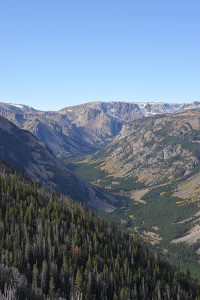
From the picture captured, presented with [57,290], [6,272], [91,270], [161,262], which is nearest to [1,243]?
[6,272]

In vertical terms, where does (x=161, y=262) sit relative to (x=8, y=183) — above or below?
below

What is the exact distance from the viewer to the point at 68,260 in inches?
4599

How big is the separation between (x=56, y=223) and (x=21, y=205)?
79.4 ft

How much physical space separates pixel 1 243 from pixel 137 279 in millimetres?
61101

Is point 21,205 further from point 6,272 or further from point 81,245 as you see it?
point 6,272

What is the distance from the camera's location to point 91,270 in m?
115

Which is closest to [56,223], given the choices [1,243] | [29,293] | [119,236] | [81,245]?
[81,245]

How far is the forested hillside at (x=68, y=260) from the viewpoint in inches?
3809

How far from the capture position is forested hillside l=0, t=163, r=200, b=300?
317ft

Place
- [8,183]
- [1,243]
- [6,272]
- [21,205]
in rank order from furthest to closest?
[8,183] < [21,205] < [1,243] < [6,272]

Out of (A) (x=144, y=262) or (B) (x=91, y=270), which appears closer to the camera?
(B) (x=91, y=270)

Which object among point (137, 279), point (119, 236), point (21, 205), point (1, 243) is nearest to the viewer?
point (1, 243)

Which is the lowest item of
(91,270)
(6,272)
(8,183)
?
(91,270)

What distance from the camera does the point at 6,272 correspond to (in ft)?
303
